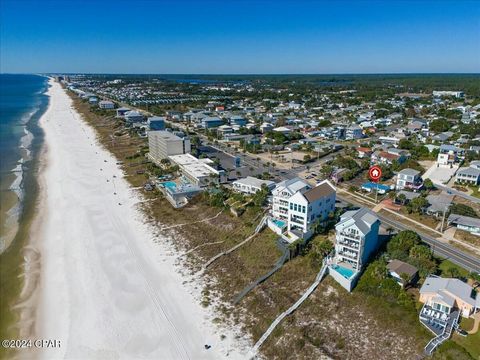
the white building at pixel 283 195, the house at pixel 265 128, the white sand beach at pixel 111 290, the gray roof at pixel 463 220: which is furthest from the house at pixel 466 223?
the house at pixel 265 128

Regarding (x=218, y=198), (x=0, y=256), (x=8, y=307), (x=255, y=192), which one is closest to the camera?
(x=8, y=307)

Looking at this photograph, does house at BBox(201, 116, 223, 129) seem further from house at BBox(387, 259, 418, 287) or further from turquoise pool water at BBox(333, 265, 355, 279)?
house at BBox(387, 259, 418, 287)

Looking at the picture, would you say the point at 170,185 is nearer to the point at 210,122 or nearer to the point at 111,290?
the point at 111,290

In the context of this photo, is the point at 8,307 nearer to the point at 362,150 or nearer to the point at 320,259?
the point at 320,259

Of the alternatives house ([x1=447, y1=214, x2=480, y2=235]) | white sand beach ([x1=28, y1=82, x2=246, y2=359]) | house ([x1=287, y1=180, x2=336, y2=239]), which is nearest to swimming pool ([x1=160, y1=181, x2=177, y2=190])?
white sand beach ([x1=28, y1=82, x2=246, y2=359])

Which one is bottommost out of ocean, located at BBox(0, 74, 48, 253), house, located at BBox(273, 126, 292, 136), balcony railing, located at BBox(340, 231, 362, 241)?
ocean, located at BBox(0, 74, 48, 253)

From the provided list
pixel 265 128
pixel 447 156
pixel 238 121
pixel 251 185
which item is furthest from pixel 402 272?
pixel 238 121

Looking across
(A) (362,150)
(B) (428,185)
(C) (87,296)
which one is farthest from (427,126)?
(C) (87,296)
